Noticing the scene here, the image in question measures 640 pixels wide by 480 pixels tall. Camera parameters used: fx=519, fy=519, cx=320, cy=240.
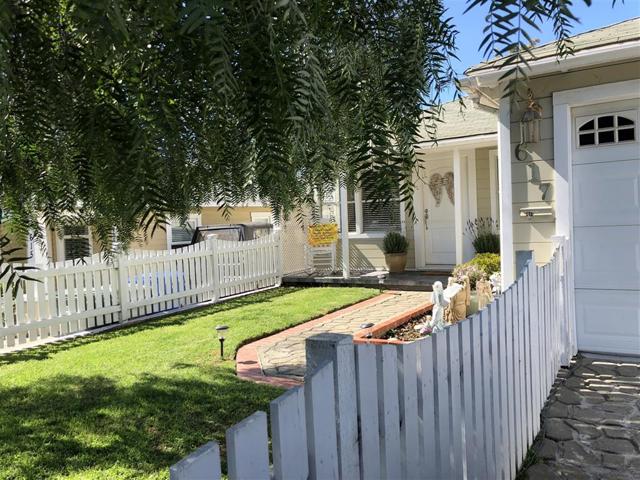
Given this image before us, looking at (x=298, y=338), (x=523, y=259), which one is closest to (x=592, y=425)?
(x=523, y=259)

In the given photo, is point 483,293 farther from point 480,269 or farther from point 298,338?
point 298,338

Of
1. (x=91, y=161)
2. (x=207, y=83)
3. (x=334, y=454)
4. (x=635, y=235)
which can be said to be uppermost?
(x=207, y=83)

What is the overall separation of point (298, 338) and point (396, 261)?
17.2ft

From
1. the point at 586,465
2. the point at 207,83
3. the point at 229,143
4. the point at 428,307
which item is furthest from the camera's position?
the point at 428,307

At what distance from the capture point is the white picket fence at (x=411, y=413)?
1188 millimetres

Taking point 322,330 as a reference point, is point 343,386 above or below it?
above

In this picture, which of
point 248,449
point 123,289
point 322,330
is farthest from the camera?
point 123,289

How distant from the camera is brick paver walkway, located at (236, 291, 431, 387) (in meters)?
5.62

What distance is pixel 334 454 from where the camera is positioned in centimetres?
140

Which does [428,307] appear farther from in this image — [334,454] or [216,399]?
[334,454]

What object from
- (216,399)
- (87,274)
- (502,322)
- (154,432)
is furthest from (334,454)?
(87,274)

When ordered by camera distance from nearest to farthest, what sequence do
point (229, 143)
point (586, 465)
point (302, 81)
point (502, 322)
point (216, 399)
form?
point (302, 81), point (229, 143), point (502, 322), point (586, 465), point (216, 399)

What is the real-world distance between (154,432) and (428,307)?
5087 mm

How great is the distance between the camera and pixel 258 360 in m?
6.07
